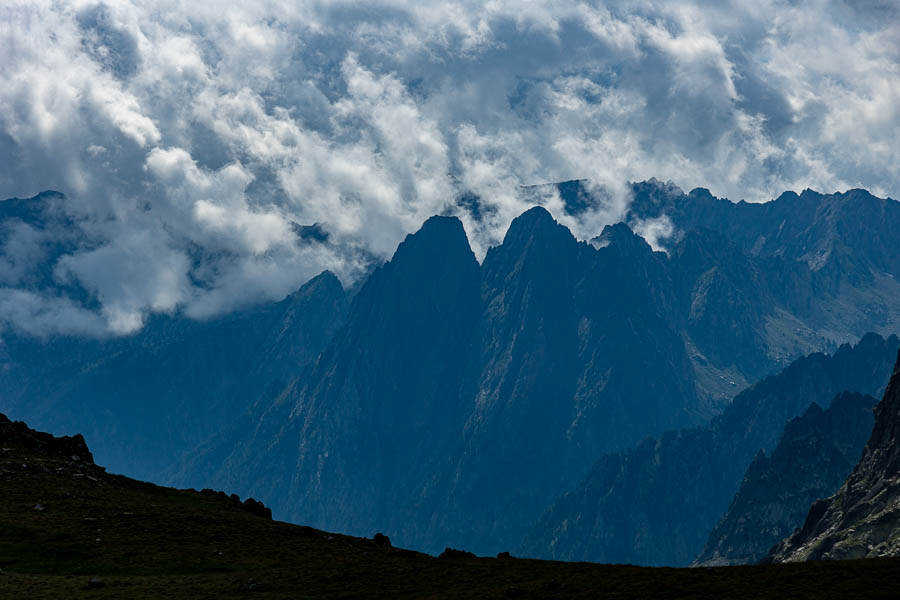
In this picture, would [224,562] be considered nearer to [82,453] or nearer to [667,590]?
[667,590]

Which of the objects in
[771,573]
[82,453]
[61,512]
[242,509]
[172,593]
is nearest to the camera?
[172,593]

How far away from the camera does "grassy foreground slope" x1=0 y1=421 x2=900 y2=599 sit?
173 feet

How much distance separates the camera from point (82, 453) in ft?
312

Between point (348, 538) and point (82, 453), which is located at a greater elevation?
point (82, 453)

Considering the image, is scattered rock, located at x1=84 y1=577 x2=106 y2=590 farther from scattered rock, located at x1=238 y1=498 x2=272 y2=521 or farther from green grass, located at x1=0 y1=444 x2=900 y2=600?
scattered rock, located at x1=238 y1=498 x2=272 y2=521

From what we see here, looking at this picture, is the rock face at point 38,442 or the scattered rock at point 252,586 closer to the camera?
the scattered rock at point 252,586

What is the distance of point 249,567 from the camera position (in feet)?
198

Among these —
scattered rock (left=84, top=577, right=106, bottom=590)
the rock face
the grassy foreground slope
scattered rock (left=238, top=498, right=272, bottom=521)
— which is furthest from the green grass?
the rock face

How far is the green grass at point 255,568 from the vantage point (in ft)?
173

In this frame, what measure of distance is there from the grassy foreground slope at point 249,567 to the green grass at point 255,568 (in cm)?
8

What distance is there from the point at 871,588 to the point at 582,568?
1763 centimetres

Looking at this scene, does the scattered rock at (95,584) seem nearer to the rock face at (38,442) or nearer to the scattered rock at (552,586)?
the scattered rock at (552,586)

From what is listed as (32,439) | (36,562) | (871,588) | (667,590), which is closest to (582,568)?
(667,590)

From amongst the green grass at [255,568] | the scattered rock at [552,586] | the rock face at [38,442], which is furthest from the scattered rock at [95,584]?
the rock face at [38,442]
